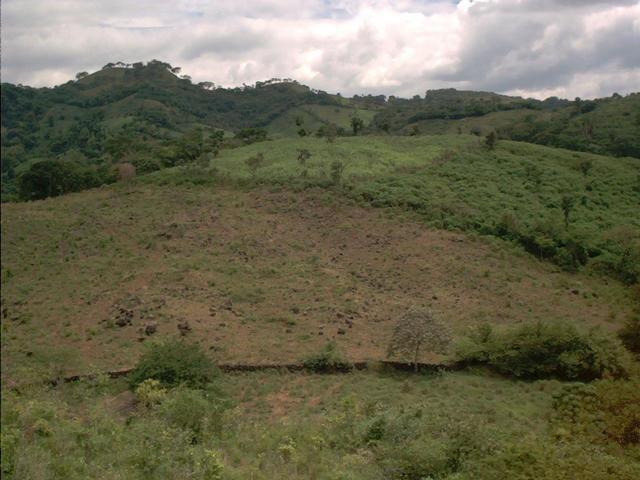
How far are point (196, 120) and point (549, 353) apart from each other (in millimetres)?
92242

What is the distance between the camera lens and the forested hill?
135 ft

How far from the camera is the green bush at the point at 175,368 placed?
35.3 ft

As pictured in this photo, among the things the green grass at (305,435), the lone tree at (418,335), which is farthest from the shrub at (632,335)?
the lone tree at (418,335)

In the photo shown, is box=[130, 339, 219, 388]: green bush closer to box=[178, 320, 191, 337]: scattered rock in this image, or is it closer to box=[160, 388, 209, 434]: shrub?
box=[160, 388, 209, 434]: shrub

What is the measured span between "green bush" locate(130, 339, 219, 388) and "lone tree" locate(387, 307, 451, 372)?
495 cm

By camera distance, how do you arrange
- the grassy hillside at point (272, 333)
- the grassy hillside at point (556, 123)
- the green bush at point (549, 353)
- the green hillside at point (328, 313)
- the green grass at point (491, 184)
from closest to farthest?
the grassy hillside at point (272, 333) → the green hillside at point (328, 313) → the green bush at point (549, 353) → the green grass at point (491, 184) → the grassy hillside at point (556, 123)

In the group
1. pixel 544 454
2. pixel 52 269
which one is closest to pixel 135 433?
pixel 544 454

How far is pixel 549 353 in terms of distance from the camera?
41.6 ft

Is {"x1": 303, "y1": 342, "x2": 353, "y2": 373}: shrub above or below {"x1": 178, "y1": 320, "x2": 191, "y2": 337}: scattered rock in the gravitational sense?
below

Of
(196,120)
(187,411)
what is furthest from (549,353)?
(196,120)

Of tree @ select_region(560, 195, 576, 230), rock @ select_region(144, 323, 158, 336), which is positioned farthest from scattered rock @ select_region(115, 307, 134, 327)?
tree @ select_region(560, 195, 576, 230)

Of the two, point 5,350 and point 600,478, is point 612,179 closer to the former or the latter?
point 600,478

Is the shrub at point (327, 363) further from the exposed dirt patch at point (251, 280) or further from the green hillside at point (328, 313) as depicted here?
the exposed dirt patch at point (251, 280)

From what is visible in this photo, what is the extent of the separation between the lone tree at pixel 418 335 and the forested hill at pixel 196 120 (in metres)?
13.4
